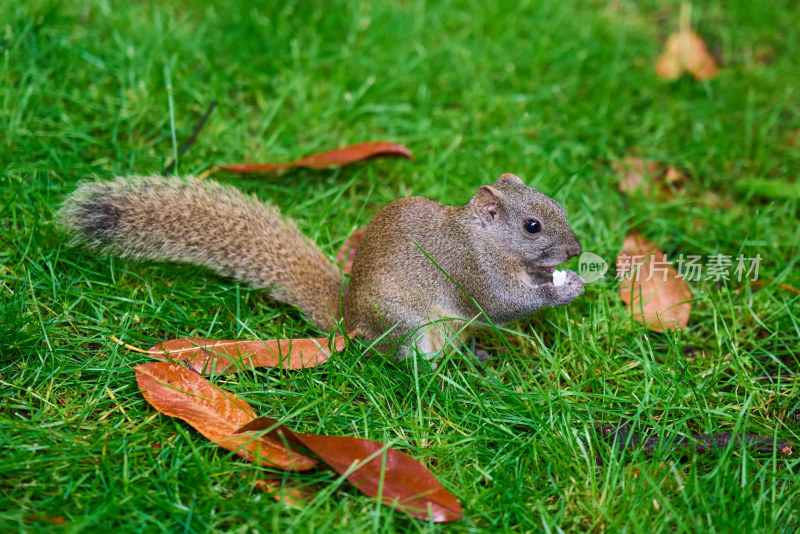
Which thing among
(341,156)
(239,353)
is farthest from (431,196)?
(239,353)

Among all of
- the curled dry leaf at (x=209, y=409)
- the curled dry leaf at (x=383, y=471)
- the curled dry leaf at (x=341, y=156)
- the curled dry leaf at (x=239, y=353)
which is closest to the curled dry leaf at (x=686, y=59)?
the curled dry leaf at (x=341, y=156)

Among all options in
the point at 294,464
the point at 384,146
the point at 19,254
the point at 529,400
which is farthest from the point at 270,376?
the point at 384,146

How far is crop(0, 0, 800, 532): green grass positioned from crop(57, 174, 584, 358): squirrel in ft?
0.55

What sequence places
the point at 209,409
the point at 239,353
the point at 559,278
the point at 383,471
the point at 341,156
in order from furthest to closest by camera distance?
the point at 341,156
the point at 559,278
the point at 239,353
the point at 209,409
the point at 383,471

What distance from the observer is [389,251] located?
311 cm

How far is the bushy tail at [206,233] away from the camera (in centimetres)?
305

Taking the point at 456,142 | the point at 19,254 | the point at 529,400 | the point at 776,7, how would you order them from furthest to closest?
1. the point at 776,7
2. the point at 456,142
3. the point at 19,254
4. the point at 529,400

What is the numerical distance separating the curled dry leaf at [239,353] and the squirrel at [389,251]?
0.21m

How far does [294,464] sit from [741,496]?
5.32 feet

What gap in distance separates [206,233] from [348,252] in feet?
2.61

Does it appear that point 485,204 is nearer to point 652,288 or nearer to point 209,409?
point 652,288

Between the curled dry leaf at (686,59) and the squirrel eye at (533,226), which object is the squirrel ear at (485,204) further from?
the curled dry leaf at (686,59)

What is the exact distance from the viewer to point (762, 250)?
3850mm

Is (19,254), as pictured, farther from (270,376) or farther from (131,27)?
(131,27)
